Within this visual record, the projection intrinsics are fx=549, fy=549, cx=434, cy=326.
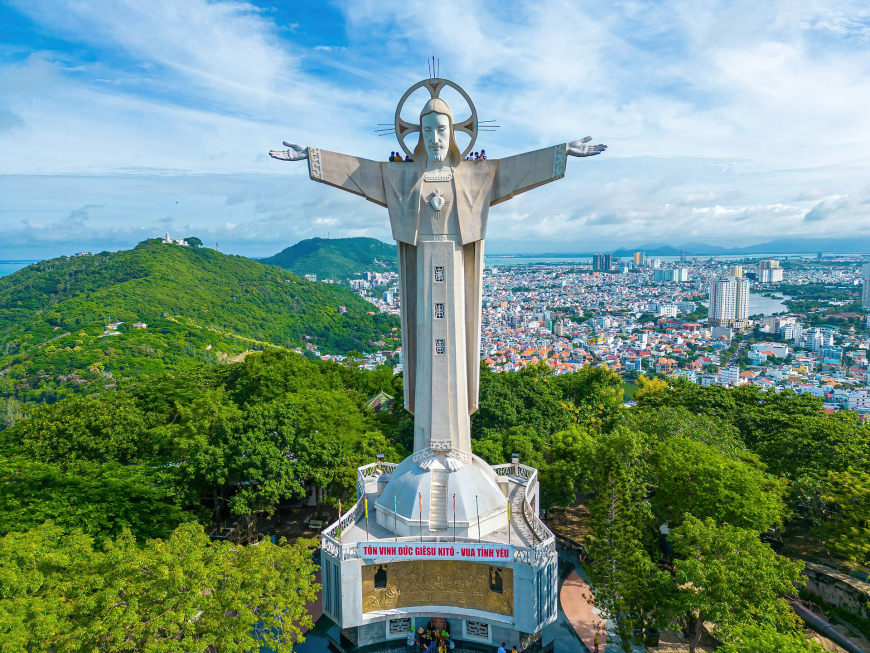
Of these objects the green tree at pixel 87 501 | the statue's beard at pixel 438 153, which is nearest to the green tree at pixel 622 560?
the statue's beard at pixel 438 153

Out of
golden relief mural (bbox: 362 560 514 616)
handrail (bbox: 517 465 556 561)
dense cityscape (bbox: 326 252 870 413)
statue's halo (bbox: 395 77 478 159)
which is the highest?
statue's halo (bbox: 395 77 478 159)

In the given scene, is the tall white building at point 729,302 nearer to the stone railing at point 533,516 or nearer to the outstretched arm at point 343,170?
the stone railing at point 533,516

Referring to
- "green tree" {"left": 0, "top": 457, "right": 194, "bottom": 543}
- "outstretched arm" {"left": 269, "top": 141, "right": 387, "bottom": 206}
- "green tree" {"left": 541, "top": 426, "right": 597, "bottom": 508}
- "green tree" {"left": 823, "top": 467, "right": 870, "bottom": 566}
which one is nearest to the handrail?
"green tree" {"left": 541, "top": 426, "right": 597, "bottom": 508}

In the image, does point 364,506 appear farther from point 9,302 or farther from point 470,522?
point 9,302

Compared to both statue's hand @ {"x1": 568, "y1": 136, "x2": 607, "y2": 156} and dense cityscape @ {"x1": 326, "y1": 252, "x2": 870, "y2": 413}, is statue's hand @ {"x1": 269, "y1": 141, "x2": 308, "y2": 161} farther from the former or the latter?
dense cityscape @ {"x1": 326, "y1": 252, "x2": 870, "y2": 413}

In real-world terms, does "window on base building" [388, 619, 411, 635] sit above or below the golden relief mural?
below

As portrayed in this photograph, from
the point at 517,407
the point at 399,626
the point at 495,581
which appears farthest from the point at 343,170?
the point at 517,407
